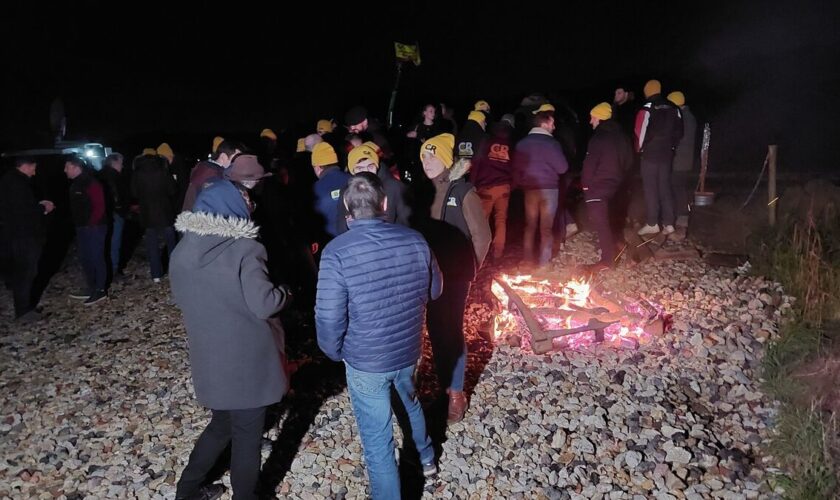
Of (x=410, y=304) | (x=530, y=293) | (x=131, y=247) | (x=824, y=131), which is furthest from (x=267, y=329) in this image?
(x=824, y=131)

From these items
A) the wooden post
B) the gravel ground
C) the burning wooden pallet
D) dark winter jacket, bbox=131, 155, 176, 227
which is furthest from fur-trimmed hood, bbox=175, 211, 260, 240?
the wooden post

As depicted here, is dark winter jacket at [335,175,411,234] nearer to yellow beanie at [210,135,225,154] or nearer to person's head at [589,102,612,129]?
yellow beanie at [210,135,225,154]

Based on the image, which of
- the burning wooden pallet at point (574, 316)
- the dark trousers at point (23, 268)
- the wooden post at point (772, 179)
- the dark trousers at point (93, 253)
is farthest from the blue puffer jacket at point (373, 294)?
the wooden post at point (772, 179)

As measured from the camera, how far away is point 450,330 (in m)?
4.85

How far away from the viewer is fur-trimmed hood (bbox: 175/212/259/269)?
129 inches

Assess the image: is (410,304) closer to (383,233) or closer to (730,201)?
(383,233)

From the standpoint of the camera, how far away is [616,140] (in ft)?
25.0

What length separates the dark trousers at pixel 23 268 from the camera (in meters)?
7.80

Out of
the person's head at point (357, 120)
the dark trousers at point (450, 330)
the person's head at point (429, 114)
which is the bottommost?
the dark trousers at point (450, 330)

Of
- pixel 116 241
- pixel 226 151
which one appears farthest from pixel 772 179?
pixel 116 241

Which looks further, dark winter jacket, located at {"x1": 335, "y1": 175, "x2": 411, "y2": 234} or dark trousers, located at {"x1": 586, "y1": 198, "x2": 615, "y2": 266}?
dark trousers, located at {"x1": 586, "y1": 198, "x2": 615, "y2": 266}

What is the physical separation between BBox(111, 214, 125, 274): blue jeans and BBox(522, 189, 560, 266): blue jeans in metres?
7.04

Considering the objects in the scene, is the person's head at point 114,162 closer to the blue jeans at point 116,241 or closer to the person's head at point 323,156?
the blue jeans at point 116,241

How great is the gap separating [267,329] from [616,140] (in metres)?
5.83
